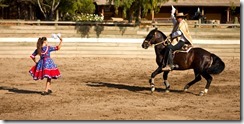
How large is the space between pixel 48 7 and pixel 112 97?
18499 mm

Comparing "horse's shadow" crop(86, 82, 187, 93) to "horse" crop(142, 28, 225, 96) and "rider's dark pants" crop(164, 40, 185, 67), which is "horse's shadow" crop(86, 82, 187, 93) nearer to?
"horse" crop(142, 28, 225, 96)

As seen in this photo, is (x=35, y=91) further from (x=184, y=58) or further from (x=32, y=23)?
(x=32, y=23)

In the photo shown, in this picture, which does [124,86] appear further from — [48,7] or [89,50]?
[48,7]

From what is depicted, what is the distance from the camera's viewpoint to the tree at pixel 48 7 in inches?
1025

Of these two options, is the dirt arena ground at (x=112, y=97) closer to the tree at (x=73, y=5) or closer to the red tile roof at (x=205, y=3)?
→ the tree at (x=73, y=5)

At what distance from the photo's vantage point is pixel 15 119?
845cm

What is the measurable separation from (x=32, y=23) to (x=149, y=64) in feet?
22.8

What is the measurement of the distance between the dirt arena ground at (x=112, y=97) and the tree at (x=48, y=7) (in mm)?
9385

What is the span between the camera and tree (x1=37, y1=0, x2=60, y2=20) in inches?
1025

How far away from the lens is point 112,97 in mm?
10930

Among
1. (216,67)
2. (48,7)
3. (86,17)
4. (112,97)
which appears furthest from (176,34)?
(86,17)

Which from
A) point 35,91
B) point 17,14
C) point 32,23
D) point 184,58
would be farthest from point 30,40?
point 17,14

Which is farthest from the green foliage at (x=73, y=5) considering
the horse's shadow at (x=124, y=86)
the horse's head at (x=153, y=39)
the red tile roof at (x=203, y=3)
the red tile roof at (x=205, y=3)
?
the horse's head at (x=153, y=39)

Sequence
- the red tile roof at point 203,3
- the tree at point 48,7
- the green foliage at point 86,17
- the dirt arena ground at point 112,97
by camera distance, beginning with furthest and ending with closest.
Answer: the red tile roof at point 203,3, the green foliage at point 86,17, the tree at point 48,7, the dirt arena ground at point 112,97
